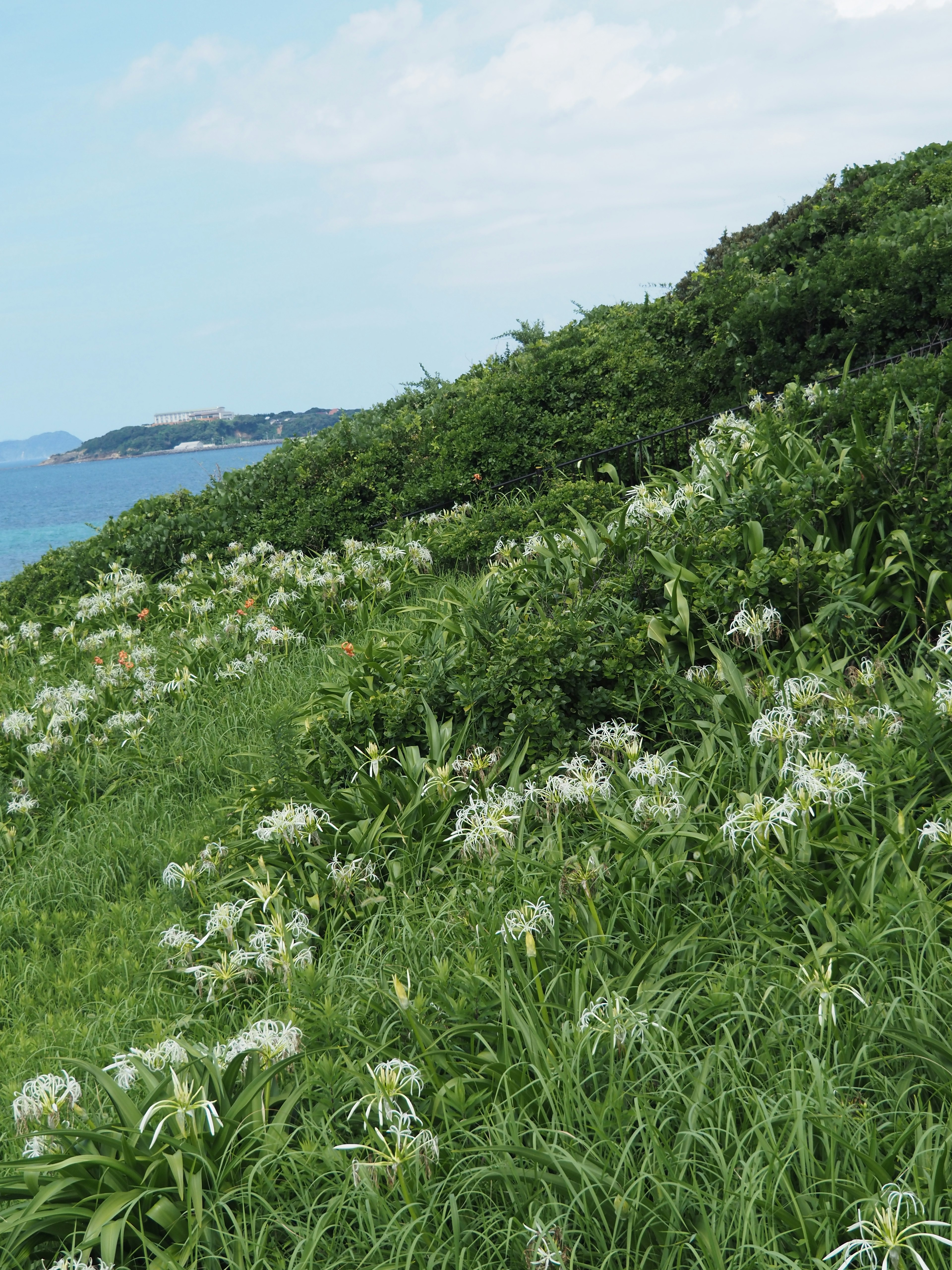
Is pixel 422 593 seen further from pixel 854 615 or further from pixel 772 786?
pixel 772 786

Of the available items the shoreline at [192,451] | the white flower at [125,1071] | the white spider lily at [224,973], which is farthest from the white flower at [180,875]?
the shoreline at [192,451]

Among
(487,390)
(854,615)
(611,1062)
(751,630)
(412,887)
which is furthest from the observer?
(487,390)

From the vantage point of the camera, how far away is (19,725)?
226 inches

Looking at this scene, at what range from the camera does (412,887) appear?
11.7 ft

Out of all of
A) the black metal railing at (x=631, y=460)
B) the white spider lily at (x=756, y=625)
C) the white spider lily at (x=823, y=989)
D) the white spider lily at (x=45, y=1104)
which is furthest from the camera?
the black metal railing at (x=631, y=460)

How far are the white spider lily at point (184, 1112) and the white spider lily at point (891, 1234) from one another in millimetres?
1385

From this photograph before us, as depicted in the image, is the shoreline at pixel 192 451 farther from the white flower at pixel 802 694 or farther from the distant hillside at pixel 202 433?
the white flower at pixel 802 694

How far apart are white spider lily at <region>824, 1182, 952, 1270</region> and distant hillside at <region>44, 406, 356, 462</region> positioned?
39.2 m

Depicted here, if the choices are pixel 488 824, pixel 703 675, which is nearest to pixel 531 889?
pixel 488 824

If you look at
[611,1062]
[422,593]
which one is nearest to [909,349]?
[422,593]

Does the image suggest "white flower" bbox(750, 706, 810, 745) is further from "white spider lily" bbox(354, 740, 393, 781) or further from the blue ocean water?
the blue ocean water

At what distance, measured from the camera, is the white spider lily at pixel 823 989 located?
7.45 feet

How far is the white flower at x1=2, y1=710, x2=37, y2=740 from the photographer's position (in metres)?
5.75

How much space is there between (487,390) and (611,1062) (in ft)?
26.1
